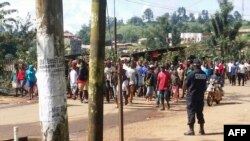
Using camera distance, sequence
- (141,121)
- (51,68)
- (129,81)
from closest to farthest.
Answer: (51,68)
(141,121)
(129,81)

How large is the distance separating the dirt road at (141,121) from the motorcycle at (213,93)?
362 mm

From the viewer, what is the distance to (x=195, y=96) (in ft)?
37.1

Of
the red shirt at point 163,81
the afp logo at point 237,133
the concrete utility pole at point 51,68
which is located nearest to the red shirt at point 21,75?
the red shirt at point 163,81

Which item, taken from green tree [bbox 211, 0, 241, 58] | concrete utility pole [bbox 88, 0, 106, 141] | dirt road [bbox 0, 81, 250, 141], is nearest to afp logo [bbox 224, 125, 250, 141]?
concrete utility pole [bbox 88, 0, 106, 141]

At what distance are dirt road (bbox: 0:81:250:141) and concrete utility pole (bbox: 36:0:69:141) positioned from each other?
7.02m

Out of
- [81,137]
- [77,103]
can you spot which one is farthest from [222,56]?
[81,137]

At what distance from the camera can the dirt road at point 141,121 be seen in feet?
38.0

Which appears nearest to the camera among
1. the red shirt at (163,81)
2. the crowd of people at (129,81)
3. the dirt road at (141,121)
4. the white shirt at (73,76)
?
the dirt road at (141,121)

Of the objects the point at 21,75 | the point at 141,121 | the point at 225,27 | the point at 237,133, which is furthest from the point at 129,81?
the point at 225,27

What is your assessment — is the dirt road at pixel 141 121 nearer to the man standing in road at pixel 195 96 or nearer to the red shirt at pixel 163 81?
the man standing in road at pixel 195 96

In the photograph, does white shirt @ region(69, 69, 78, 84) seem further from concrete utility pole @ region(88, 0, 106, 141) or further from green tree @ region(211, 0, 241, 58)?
green tree @ region(211, 0, 241, 58)

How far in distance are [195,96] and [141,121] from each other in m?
3.53

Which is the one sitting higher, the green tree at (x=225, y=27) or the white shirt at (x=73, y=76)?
the green tree at (x=225, y=27)

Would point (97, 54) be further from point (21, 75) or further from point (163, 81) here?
point (21, 75)
